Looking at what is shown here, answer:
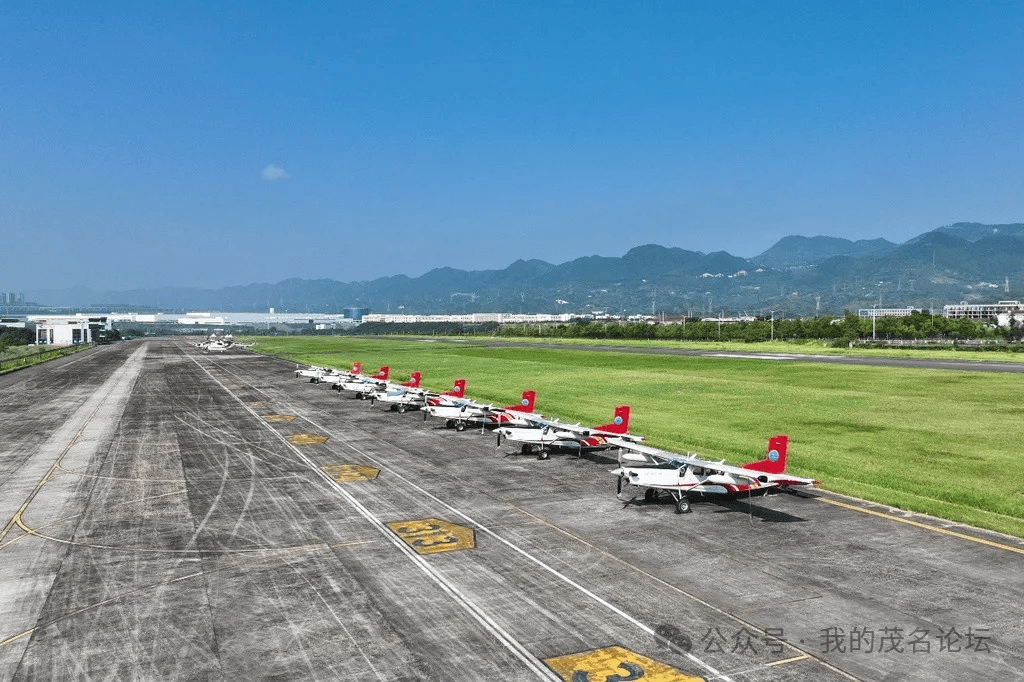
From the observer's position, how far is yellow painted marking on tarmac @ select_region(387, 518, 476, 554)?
25109 millimetres

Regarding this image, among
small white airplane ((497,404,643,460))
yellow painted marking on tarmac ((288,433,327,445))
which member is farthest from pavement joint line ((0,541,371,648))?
yellow painted marking on tarmac ((288,433,327,445))

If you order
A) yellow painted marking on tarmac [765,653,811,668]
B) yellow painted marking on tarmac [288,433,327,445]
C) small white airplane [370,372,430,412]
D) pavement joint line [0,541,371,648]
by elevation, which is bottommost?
yellow painted marking on tarmac [288,433,327,445]

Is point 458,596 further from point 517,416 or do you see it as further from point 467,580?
point 517,416

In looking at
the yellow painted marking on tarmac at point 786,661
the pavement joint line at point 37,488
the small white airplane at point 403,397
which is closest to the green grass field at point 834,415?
the small white airplane at point 403,397

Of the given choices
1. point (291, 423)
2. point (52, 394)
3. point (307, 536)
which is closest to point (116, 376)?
point (52, 394)

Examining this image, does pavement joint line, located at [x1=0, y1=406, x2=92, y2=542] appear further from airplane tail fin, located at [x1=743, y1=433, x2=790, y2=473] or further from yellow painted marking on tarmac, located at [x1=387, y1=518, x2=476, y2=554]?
airplane tail fin, located at [x1=743, y1=433, x2=790, y2=473]

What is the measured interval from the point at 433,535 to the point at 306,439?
2456 centimetres

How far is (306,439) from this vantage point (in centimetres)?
4822

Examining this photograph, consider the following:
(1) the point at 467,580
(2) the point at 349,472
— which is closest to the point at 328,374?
(2) the point at 349,472

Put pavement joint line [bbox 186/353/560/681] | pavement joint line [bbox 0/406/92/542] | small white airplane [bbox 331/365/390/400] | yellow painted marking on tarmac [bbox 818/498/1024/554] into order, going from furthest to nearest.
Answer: small white airplane [bbox 331/365/390/400] → pavement joint line [bbox 0/406/92/542] → yellow painted marking on tarmac [bbox 818/498/1024/554] → pavement joint line [bbox 186/353/560/681]

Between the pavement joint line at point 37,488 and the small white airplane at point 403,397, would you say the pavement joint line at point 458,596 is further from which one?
the small white airplane at point 403,397

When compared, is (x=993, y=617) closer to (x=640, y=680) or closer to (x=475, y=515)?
(x=640, y=680)

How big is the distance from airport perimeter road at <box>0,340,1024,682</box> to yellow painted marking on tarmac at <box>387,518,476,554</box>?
13cm

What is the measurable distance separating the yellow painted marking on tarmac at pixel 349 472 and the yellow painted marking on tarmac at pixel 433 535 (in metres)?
8.71
